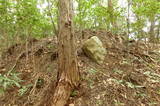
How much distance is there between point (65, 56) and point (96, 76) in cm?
119

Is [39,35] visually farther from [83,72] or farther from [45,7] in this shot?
[83,72]

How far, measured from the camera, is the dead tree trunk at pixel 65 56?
2.94 metres

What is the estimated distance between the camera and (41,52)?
512 centimetres

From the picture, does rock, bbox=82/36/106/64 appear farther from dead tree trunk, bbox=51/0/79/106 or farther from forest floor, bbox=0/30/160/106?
dead tree trunk, bbox=51/0/79/106

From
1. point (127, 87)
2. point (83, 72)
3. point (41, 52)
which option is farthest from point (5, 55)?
point (127, 87)

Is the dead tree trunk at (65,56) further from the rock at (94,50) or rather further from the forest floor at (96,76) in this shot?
the rock at (94,50)

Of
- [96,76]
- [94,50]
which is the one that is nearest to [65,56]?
[96,76]

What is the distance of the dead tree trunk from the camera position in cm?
294

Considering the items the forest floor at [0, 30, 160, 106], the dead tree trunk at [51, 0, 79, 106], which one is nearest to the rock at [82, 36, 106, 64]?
the forest floor at [0, 30, 160, 106]

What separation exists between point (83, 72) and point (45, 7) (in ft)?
11.1

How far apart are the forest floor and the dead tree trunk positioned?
9.3 inches

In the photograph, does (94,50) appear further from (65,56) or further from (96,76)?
(65,56)

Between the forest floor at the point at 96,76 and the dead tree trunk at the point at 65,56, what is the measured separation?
235 mm

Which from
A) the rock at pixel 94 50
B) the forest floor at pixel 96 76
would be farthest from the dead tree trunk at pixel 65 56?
the rock at pixel 94 50
